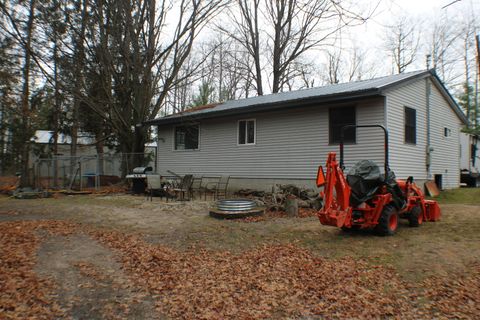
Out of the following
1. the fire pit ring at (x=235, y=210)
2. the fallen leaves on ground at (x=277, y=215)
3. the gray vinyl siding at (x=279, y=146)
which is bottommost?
the fallen leaves on ground at (x=277, y=215)

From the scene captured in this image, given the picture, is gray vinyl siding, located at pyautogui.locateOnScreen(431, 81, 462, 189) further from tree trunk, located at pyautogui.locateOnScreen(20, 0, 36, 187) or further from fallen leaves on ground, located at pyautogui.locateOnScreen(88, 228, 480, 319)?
tree trunk, located at pyautogui.locateOnScreen(20, 0, 36, 187)

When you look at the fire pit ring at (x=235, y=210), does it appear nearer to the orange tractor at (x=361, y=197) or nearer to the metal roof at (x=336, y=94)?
the orange tractor at (x=361, y=197)

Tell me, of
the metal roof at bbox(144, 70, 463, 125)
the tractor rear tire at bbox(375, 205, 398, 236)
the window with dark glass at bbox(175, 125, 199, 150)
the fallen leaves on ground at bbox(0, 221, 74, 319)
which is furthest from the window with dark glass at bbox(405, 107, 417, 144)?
the fallen leaves on ground at bbox(0, 221, 74, 319)

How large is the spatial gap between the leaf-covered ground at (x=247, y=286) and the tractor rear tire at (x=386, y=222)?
4.64 feet

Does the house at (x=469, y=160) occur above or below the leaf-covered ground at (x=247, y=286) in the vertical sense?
above

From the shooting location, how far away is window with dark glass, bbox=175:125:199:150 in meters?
16.4

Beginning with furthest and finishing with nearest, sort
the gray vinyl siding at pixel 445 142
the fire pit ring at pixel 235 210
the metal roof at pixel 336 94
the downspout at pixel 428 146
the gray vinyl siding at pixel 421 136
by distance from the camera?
the gray vinyl siding at pixel 445 142, the downspout at pixel 428 146, the gray vinyl siding at pixel 421 136, the metal roof at pixel 336 94, the fire pit ring at pixel 235 210

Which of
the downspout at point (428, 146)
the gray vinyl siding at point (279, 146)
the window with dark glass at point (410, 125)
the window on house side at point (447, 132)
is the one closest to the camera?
the gray vinyl siding at point (279, 146)

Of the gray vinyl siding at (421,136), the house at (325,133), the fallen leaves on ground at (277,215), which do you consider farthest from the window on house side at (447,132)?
the fallen leaves on ground at (277,215)

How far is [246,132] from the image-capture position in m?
14.2

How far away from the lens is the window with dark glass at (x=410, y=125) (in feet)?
38.8

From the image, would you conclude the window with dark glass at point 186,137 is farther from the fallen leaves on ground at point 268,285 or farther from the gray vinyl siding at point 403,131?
the fallen leaves on ground at point 268,285

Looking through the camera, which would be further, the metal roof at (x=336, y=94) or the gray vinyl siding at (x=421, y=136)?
the gray vinyl siding at (x=421, y=136)

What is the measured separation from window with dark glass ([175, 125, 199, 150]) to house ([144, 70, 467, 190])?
5 cm
